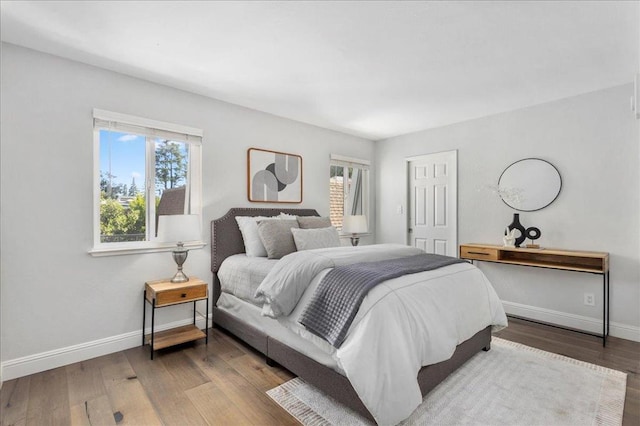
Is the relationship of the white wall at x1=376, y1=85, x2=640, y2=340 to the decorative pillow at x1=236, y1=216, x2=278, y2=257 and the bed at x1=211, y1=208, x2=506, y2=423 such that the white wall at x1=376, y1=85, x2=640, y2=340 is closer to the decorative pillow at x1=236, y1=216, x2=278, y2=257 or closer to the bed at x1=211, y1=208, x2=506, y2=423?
the bed at x1=211, y1=208, x2=506, y2=423

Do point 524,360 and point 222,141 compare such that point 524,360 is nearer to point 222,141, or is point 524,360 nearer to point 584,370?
point 584,370

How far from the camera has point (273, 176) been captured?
3.94m

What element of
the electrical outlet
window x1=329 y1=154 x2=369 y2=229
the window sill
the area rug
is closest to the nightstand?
the window sill

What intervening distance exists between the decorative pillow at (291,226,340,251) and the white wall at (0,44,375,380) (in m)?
1.14

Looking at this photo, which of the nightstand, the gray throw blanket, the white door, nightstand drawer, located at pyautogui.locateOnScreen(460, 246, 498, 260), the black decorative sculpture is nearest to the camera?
the gray throw blanket

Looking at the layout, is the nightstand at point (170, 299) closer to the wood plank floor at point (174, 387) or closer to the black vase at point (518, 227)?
the wood plank floor at point (174, 387)

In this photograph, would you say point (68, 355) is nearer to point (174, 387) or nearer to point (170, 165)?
point (174, 387)

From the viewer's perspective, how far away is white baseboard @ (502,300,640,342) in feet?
10.0

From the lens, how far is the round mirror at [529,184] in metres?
3.51

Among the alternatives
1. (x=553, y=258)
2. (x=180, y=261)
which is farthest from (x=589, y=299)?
(x=180, y=261)

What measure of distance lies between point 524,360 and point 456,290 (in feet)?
3.15

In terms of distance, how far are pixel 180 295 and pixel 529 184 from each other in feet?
12.6

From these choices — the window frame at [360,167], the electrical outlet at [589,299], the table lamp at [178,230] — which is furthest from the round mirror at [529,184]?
the table lamp at [178,230]

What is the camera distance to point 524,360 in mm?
2562
